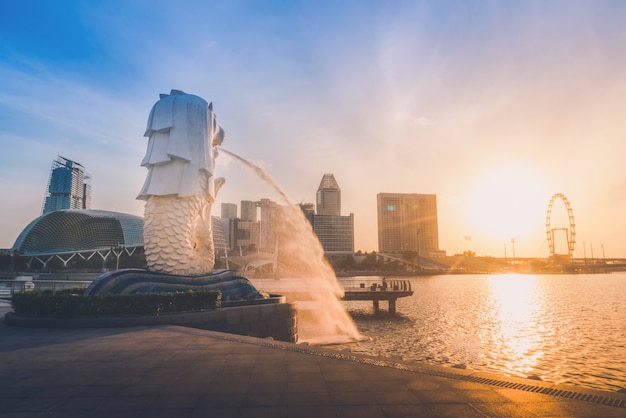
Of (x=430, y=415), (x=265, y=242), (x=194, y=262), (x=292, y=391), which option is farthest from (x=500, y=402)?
(x=265, y=242)

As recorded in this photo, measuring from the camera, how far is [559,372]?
16719 millimetres

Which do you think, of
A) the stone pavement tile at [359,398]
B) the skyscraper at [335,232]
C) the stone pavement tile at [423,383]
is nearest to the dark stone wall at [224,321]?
the stone pavement tile at [359,398]

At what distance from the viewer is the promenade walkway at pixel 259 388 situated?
5949 millimetres

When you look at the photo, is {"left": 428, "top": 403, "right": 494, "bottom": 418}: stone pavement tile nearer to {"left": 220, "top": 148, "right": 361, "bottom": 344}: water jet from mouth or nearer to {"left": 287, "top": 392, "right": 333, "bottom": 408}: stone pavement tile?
{"left": 287, "top": 392, "right": 333, "bottom": 408}: stone pavement tile

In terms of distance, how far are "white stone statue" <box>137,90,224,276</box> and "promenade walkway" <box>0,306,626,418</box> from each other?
10501mm

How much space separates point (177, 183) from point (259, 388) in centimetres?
1583

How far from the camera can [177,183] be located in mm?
20922

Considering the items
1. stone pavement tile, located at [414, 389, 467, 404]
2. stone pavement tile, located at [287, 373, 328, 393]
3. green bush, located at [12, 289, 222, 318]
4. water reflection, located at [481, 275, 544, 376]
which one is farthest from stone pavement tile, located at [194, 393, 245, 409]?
water reflection, located at [481, 275, 544, 376]

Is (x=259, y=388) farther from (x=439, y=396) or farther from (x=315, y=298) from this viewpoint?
(x=315, y=298)

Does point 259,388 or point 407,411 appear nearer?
point 407,411

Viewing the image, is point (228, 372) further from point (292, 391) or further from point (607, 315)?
A: point (607, 315)

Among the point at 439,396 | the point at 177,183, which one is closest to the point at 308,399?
the point at 439,396

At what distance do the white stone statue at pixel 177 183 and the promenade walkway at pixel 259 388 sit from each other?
10.5m

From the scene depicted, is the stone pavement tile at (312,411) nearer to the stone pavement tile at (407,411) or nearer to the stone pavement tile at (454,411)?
the stone pavement tile at (407,411)
